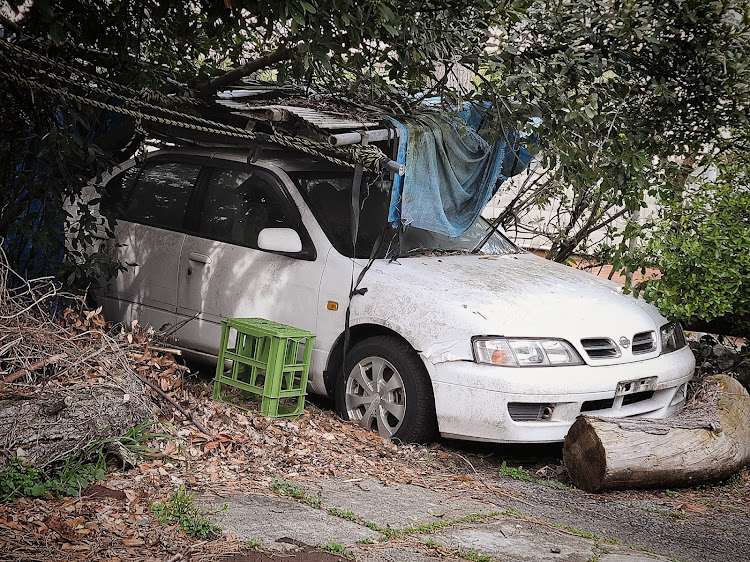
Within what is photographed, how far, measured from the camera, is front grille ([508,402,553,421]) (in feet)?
18.4

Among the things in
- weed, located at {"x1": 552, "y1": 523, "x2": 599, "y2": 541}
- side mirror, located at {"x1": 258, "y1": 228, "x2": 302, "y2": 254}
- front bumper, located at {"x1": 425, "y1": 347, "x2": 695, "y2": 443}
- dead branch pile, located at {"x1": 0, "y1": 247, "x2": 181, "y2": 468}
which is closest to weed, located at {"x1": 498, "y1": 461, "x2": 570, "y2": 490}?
front bumper, located at {"x1": 425, "y1": 347, "x2": 695, "y2": 443}

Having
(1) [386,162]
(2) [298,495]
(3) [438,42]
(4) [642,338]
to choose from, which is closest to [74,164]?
(1) [386,162]

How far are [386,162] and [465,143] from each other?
110 cm

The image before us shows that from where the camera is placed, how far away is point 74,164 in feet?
21.5

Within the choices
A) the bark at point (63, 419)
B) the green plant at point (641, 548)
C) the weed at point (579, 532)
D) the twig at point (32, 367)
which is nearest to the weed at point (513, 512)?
the weed at point (579, 532)

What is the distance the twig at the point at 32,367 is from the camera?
15.6 ft

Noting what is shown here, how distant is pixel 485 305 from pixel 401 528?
72.1 inches

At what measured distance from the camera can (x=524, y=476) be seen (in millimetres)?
5723

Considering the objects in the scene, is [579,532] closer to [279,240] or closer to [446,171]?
[279,240]

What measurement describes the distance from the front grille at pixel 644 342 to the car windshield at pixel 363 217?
152cm

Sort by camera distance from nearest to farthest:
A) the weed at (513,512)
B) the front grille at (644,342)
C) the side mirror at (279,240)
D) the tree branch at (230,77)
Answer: the weed at (513,512)
the front grille at (644,342)
the side mirror at (279,240)
the tree branch at (230,77)

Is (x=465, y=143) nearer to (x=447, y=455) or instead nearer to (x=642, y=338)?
(x=642, y=338)

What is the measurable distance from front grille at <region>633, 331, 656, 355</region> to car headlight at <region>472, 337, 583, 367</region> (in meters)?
0.67

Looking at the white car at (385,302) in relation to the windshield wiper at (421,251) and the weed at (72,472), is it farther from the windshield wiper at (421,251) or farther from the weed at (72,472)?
the weed at (72,472)
